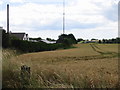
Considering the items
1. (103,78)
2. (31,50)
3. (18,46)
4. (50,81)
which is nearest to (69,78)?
(50,81)

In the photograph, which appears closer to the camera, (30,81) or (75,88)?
(75,88)

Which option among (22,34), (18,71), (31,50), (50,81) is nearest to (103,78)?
(50,81)

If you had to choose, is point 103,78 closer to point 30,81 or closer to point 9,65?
point 30,81

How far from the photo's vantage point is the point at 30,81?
606cm

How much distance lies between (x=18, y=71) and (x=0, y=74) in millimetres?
641

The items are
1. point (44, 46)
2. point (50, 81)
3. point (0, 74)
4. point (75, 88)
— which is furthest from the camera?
point (44, 46)

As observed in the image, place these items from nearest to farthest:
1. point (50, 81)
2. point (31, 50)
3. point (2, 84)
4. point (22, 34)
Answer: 1. point (50, 81)
2. point (2, 84)
3. point (31, 50)
4. point (22, 34)

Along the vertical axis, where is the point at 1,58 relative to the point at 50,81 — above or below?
above

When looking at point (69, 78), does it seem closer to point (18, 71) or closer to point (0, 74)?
point (18, 71)

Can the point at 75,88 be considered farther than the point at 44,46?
No

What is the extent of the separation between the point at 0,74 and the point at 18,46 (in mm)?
26751

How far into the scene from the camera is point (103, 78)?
570 cm

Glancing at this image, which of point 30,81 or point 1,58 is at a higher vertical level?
point 1,58

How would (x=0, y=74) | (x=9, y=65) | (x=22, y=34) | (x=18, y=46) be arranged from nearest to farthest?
(x=0, y=74) < (x=9, y=65) < (x=18, y=46) < (x=22, y=34)
